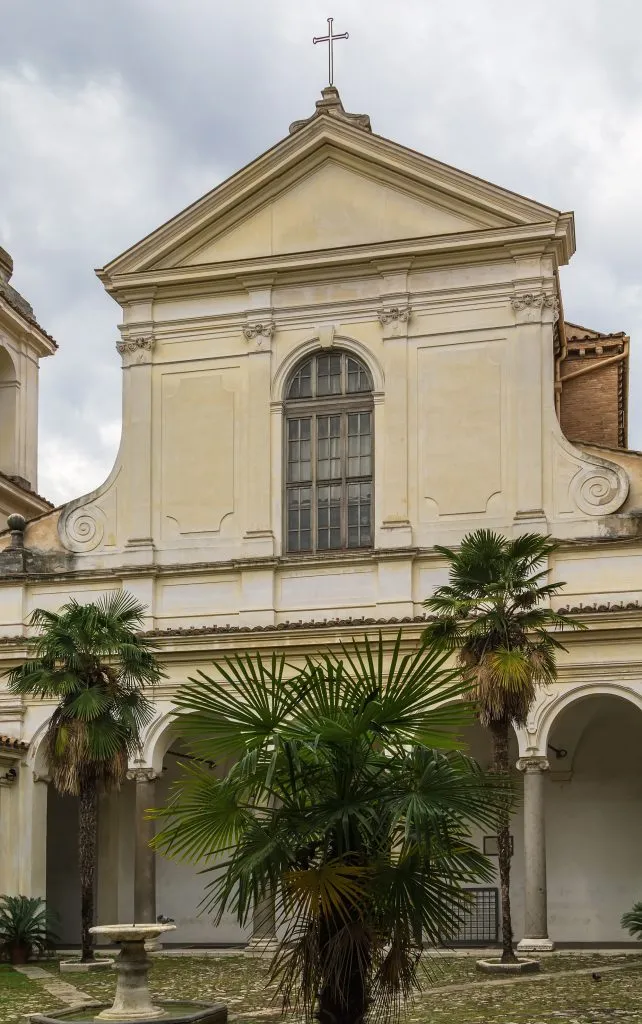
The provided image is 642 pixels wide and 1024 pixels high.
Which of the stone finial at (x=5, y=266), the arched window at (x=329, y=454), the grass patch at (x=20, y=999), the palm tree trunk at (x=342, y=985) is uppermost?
the stone finial at (x=5, y=266)

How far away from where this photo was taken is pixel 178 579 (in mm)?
32312

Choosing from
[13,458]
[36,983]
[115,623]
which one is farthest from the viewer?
[13,458]

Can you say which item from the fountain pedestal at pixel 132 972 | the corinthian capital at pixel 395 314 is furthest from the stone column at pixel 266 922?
the corinthian capital at pixel 395 314

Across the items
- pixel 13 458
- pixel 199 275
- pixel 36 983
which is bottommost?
pixel 36 983

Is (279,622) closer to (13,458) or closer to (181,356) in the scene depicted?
(181,356)

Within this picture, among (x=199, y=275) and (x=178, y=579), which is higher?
(x=199, y=275)

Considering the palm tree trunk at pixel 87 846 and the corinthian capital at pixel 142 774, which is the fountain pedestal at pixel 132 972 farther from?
the corinthian capital at pixel 142 774

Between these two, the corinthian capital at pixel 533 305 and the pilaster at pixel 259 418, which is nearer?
the corinthian capital at pixel 533 305

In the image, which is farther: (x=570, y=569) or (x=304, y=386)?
(x=304, y=386)

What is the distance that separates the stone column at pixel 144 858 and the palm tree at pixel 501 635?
295 inches

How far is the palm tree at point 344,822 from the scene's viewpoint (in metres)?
13.7

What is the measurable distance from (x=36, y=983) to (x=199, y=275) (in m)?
14.4

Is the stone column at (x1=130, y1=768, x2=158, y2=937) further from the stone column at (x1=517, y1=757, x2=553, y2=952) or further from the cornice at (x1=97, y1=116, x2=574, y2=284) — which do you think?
the cornice at (x1=97, y1=116, x2=574, y2=284)

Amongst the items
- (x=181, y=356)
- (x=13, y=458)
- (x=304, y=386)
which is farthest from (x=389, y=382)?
(x=13, y=458)
